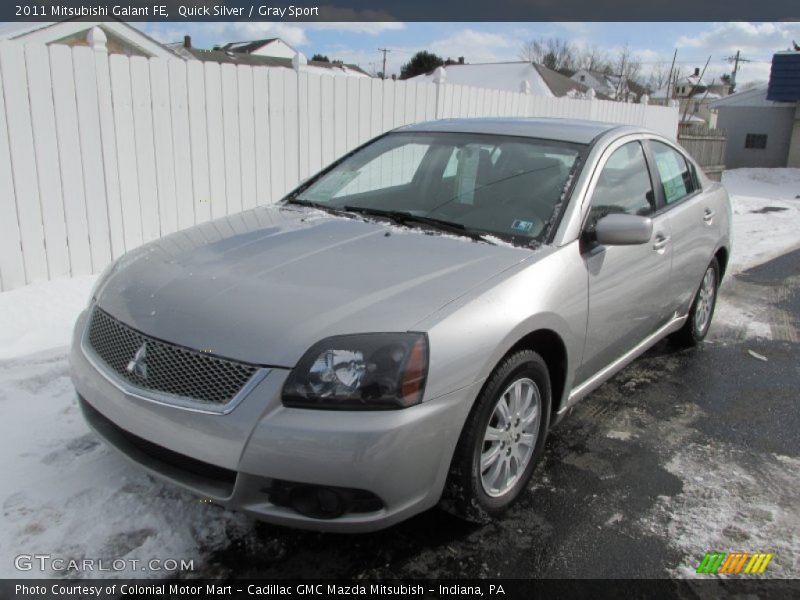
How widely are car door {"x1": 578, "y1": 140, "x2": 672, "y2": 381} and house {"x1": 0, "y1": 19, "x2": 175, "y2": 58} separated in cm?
1570

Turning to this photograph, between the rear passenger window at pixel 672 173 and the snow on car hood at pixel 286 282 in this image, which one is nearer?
the snow on car hood at pixel 286 282

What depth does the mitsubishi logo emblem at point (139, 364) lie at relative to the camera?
241 centimetres

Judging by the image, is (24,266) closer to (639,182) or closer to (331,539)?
(331,539)

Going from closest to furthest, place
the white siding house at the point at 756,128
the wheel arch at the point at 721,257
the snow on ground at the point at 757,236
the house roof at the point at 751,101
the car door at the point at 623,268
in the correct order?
1. the car door at the point at 623,268
2. the wheel arch at the point at 721,257
3. the snow on ground at the point at 757,236
4. the white siding house at the point at 756,128
5. the house roof at the point at 751,101

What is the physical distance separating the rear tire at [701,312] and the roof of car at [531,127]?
162cm

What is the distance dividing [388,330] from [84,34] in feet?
80.2

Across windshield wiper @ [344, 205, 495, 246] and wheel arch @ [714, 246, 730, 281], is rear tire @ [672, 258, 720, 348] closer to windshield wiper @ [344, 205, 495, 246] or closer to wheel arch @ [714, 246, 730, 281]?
wheel arch @ [714, 246, 730, 281]

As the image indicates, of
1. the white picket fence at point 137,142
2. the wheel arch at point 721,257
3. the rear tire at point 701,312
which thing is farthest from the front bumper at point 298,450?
the white picket fence at point 137,142

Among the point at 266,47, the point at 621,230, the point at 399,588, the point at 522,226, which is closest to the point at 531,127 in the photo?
the point at 522,226

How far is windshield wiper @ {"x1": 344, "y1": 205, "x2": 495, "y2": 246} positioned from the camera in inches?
124

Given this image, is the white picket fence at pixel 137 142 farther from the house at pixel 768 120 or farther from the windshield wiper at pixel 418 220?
the house at pixel 768 120

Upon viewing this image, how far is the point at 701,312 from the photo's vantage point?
5020 mm

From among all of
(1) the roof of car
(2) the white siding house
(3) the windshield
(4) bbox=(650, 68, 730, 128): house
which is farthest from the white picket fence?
(2) the white siding house

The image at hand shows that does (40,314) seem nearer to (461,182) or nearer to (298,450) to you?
(461,182)
